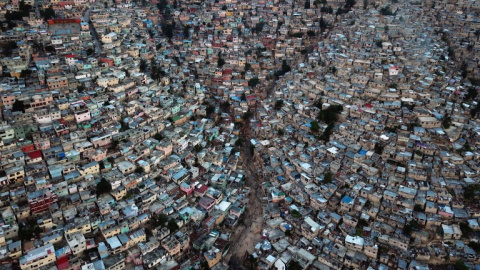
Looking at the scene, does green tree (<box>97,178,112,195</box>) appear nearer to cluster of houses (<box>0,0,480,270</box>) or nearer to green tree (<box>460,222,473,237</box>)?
cluster of houses (<box>0,0,480,270</box>)

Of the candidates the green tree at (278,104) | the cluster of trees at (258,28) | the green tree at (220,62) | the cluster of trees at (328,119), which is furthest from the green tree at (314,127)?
the cluster of trees at (258,28)

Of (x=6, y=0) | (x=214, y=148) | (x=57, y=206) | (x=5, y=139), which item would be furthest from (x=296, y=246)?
(x=6, y=0)

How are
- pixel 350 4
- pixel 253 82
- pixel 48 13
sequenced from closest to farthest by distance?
pixel 253 82 < pixel 48 13 < pixel 350 4

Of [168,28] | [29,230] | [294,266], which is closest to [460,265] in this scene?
[294,266]

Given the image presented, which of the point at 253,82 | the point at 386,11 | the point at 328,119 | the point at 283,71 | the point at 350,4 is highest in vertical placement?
the point at 350,4

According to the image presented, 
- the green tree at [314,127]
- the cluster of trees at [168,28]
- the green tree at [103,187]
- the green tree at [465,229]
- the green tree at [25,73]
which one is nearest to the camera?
the green tree at [465,229]

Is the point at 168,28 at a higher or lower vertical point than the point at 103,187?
higher

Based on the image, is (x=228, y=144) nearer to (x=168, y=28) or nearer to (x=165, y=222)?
(x=165, y=222)

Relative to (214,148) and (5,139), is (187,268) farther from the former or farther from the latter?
(5,139)

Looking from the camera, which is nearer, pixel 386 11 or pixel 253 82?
pixel 253 82

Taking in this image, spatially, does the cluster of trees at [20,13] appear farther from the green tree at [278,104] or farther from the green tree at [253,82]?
the green tree at [278,104]

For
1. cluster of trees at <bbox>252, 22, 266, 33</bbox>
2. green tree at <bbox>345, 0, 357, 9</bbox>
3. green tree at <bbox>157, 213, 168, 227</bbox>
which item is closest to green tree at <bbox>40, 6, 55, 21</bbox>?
cluster of trees at <bbox>252, 22, 266, 33</bbox>
